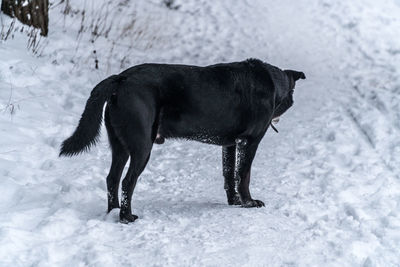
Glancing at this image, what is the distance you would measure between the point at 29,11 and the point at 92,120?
3.91 meters

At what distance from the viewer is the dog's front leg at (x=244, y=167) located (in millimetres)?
4758

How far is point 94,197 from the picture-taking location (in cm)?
462

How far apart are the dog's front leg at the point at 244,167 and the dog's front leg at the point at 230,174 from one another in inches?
4.0

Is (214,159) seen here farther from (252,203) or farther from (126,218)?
(126,218)

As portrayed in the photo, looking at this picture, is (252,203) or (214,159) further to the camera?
(214,159)

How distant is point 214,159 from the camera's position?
5984mm

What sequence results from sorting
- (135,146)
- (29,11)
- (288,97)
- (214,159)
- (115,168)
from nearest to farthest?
1. (135,146)
2. (115,168)
3. (288,97)
4. (214,159)
5. (29,11)

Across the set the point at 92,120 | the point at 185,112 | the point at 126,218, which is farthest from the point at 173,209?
the point at 92,120

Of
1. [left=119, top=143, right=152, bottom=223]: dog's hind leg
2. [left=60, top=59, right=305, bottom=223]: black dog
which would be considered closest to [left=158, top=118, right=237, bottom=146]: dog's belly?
[left=60, top=59, right=305, bottom=223]: black dog

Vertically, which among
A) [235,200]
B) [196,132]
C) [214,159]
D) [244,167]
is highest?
[196,132]

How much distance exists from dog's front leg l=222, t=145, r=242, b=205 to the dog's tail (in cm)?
127

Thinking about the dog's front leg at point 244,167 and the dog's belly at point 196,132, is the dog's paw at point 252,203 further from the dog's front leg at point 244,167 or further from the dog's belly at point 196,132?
the dog's belly at point 196,132

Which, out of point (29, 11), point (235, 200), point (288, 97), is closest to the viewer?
point (235, 200)

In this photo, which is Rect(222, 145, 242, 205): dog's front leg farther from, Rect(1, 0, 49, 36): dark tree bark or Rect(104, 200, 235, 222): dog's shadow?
Rect(1, 0, 49, 36): dark tree bark
